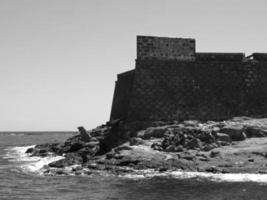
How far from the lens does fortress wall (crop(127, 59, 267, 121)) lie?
38.1 metres

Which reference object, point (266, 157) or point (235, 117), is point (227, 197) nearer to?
point (266, 157)

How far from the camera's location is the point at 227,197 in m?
20.5

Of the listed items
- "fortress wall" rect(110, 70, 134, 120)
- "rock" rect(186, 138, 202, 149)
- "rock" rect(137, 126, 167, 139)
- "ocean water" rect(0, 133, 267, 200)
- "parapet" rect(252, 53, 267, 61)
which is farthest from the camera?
"fortress wall" rect(110, 70, 134, 120)

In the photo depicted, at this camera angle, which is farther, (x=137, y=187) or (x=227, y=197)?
(x=137, y=187)

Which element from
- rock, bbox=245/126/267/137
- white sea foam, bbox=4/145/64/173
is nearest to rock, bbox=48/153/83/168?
white sea foam, bbox=4/145/64/173

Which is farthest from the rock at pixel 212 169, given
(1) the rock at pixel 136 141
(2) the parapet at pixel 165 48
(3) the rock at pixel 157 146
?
(2) the parapet at pixel 165 48

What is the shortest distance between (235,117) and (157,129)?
763 cm

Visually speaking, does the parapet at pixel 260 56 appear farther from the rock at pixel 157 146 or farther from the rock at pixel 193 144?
the rock at pixel 157 146

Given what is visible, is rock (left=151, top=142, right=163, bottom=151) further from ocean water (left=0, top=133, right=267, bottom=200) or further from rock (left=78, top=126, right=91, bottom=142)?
rock (left=78, top=126, right=91, bottom=142)

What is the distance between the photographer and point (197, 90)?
3931 centimetres

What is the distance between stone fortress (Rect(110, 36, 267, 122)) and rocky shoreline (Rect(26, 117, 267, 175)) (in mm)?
1710

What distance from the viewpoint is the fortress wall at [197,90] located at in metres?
38.1

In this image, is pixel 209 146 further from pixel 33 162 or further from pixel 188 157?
pixel 33 162

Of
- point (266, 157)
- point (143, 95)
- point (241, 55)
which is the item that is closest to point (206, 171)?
point (266, 157)
